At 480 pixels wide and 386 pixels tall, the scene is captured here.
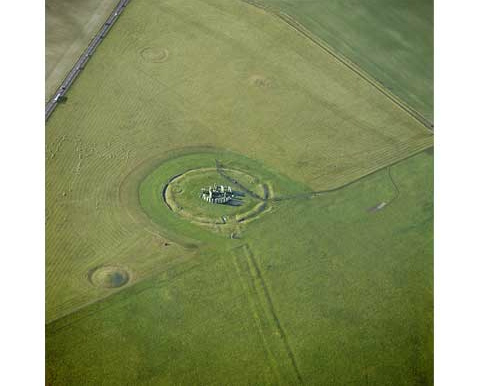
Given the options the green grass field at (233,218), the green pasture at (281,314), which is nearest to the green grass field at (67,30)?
the green grass field at (233,218)

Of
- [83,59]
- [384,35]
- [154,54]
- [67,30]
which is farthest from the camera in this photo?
[384,35]

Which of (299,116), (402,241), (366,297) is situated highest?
(299,116)

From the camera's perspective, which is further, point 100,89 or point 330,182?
point 100,89

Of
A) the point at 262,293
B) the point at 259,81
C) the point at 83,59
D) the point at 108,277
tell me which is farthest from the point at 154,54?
the point at 262,293

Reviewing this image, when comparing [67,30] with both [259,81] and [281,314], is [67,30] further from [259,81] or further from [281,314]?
[281,314]

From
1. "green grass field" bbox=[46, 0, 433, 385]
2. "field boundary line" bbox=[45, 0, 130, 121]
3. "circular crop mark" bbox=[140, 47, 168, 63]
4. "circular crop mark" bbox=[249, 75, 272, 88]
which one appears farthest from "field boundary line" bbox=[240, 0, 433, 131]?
"field boundary line" bbox=[45, 0, 130, 121]

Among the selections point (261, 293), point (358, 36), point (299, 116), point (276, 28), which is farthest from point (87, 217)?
point (358, 36)

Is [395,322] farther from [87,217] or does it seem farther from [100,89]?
[100,89]

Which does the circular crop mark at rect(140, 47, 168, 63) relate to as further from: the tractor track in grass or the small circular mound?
the small circular mound
